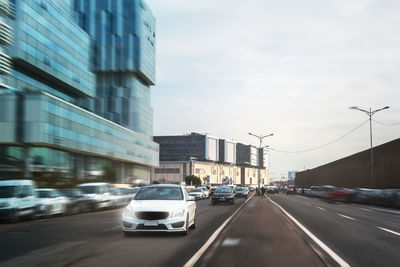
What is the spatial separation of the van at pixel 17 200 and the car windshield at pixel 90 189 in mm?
6793

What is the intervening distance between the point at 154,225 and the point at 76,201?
46.0ft

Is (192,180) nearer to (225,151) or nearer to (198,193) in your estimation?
(225,151)

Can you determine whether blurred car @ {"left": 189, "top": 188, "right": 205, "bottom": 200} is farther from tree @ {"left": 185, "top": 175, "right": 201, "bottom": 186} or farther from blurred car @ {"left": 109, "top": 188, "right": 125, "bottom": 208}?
tree @ {"left": 185, "top": 175, "right": 201, "bottom": 186}

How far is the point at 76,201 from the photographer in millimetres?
24328

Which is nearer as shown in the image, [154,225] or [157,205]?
[154,225]

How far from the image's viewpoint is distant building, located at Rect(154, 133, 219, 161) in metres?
176

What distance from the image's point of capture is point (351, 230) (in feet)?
46.3

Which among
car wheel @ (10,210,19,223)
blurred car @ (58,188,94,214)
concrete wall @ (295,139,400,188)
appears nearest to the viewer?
car wheel @ (10,210,19,223)

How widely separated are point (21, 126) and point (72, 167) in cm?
1368

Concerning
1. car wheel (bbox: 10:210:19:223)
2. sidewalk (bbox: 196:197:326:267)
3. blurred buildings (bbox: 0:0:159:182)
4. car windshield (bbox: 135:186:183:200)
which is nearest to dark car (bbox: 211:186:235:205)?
car wheel (bbox: 10:210:19:223)

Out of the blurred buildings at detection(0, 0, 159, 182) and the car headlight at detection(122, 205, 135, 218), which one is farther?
the blurred buildings at detection(0, 0, 159, 182)

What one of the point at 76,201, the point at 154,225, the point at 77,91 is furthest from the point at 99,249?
the point at 77,91

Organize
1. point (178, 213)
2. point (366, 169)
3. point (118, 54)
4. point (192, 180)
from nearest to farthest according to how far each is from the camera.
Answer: point (178, 213) → point (366, 169) → point (118, 54) → point (192, 180)

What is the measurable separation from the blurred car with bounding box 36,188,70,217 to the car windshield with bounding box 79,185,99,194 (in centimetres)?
432
